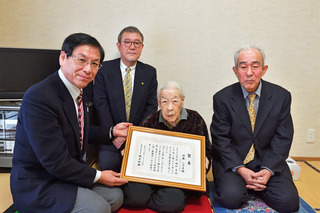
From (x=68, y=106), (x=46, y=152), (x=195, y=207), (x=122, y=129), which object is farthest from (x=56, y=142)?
(x=195, y=207)

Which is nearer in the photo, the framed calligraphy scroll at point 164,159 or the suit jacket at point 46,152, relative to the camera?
the suit jacket at point 46,152

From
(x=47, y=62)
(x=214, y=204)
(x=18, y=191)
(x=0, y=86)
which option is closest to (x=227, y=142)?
(x=214, y=204)

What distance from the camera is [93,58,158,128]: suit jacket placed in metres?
2.46

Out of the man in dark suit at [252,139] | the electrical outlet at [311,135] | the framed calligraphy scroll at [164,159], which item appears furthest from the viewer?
the electrical outlet at [311,135]

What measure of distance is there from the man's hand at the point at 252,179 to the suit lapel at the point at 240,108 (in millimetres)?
299

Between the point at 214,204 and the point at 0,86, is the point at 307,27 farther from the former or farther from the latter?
the point at 0,86

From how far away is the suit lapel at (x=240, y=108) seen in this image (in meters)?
2.00

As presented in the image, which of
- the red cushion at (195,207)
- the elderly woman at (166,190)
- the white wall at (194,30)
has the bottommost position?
the red cushion at (195,207)

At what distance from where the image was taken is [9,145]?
8.14 ft

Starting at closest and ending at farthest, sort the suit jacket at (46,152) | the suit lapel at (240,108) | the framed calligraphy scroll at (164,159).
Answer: the suit jacket at (46,152)
the framed calligraphy scroll at (164,159)
the suit lapel at (240,108)

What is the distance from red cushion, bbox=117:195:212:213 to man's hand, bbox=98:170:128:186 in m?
0.25

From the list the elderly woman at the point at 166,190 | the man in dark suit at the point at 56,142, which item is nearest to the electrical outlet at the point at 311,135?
the elderly woman at the point at 166,190

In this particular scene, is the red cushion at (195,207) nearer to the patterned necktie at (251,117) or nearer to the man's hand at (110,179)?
the man's hand at (110,179)

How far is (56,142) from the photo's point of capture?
54.1 inches
